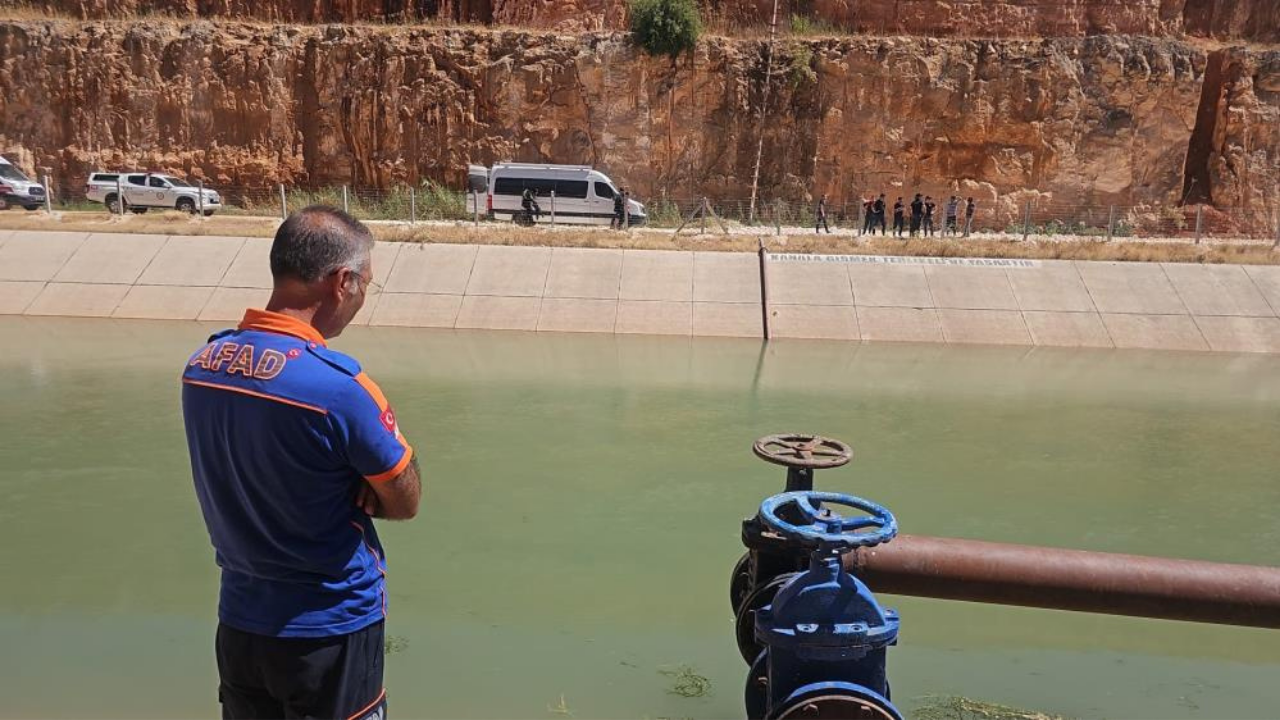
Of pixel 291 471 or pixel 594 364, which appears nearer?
pixel 291 471

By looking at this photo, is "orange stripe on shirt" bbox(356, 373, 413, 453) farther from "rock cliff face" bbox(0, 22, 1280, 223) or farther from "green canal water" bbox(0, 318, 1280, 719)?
"rock cliff face" bbox(0, 22, 1280, 223)

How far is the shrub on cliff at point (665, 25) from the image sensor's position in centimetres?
2725

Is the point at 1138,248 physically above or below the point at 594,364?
above

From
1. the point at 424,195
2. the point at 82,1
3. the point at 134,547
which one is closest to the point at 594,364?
the point at 134,547

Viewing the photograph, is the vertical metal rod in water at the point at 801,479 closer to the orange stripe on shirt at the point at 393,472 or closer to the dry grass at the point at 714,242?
the orange stripe on shirt at the point at 393,472

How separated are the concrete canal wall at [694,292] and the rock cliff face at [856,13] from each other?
1376 cm

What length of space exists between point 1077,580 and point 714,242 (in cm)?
1727

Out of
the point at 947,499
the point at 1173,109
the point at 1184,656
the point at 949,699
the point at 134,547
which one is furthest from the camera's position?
the point at 1173,109

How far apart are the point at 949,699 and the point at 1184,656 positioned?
175 centimetres

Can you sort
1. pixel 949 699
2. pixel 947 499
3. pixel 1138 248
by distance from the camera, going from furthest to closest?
pixel 1138 248 → pixel 947 499 → pixel 949 699

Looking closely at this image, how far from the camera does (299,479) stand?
7.39ft

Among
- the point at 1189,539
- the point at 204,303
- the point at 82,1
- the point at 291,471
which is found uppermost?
the point at 82,1

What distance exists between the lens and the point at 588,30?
2984 cm

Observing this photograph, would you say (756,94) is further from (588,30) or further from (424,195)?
(424,195)
